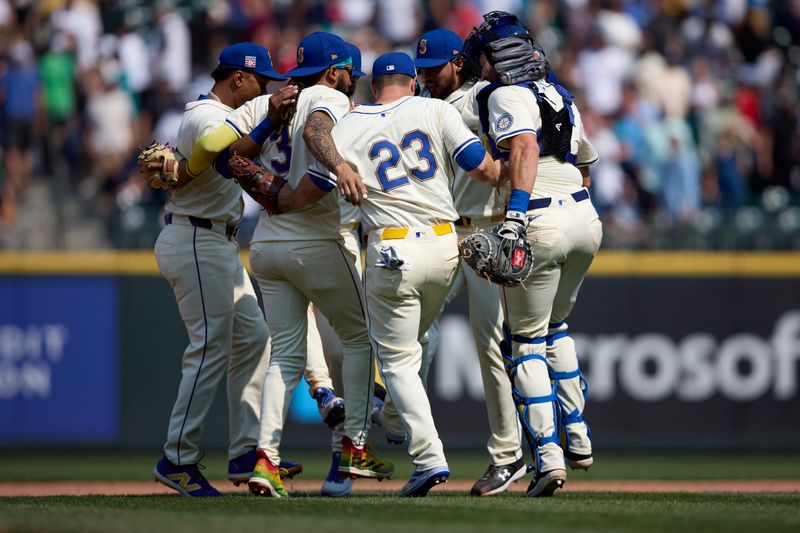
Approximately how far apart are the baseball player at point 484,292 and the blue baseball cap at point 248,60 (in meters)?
0.85

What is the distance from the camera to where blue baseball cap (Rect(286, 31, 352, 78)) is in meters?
6.45

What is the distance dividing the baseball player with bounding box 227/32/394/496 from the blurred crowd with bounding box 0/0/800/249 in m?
4.46

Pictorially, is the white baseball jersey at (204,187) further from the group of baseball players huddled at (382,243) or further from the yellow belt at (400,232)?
the yellow belt at (400,232)

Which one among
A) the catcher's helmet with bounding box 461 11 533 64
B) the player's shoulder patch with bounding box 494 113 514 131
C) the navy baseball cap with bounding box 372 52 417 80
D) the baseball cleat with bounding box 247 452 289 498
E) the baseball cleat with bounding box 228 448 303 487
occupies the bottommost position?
the baseball cleat with bounding box 228 448 303 487

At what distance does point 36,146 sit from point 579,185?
724 centimetres

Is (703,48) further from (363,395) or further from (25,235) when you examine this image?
(363,395)

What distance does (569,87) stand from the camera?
44.5ft

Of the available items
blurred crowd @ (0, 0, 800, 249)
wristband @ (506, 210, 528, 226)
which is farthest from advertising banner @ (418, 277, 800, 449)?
wristband @ (506, 210, 528, 226)

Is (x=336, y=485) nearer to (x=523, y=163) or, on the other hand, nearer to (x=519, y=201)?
(x=519, y=201)

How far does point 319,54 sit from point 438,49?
74 centimetres

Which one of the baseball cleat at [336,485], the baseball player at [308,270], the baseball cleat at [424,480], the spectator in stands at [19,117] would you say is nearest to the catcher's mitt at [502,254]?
the baseball player at [308,270]

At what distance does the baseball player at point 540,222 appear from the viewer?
6051 millimetres

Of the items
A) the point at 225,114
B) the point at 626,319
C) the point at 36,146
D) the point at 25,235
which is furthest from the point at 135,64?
the point at 225,114

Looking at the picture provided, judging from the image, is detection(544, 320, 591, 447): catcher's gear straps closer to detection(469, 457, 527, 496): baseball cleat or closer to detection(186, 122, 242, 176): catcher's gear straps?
detection(469, 457, 527, 496): baseball cleat
